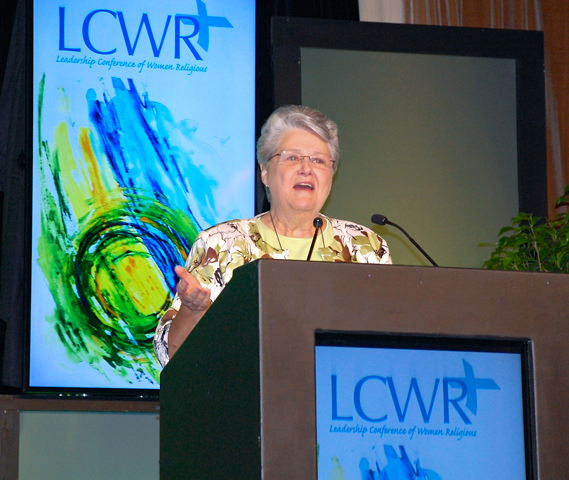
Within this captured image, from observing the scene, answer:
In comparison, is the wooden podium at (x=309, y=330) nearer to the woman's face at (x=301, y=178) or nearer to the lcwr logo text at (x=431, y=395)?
the lcwr logo text at (x=431, y=395)

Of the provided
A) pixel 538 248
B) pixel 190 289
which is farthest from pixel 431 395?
pixel 538 248

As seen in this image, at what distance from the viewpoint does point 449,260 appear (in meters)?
3.32

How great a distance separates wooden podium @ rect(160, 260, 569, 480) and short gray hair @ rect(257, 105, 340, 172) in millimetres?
1153

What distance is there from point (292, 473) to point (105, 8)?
9.44 ft

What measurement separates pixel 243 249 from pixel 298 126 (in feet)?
1.17

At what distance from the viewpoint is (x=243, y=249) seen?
199cm

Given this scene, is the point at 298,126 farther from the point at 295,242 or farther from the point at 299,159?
the point at 295,242

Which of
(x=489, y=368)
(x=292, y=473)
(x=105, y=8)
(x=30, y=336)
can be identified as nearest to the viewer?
(x=292, y=473)

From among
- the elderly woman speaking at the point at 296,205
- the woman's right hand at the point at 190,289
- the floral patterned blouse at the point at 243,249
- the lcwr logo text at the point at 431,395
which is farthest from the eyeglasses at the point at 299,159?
the lcwr logo text at the point at 431,395

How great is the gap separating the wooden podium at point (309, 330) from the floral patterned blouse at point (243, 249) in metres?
0.92

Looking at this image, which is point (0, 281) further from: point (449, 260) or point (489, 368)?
point (489, 368)

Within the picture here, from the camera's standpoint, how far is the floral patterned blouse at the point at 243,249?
6.23 feet

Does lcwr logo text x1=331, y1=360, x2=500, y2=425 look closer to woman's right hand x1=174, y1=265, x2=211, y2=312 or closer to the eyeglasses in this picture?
woman's right hand x1=174, y1=265, x2=211, y2=312

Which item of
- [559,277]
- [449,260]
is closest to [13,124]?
[449,260]
